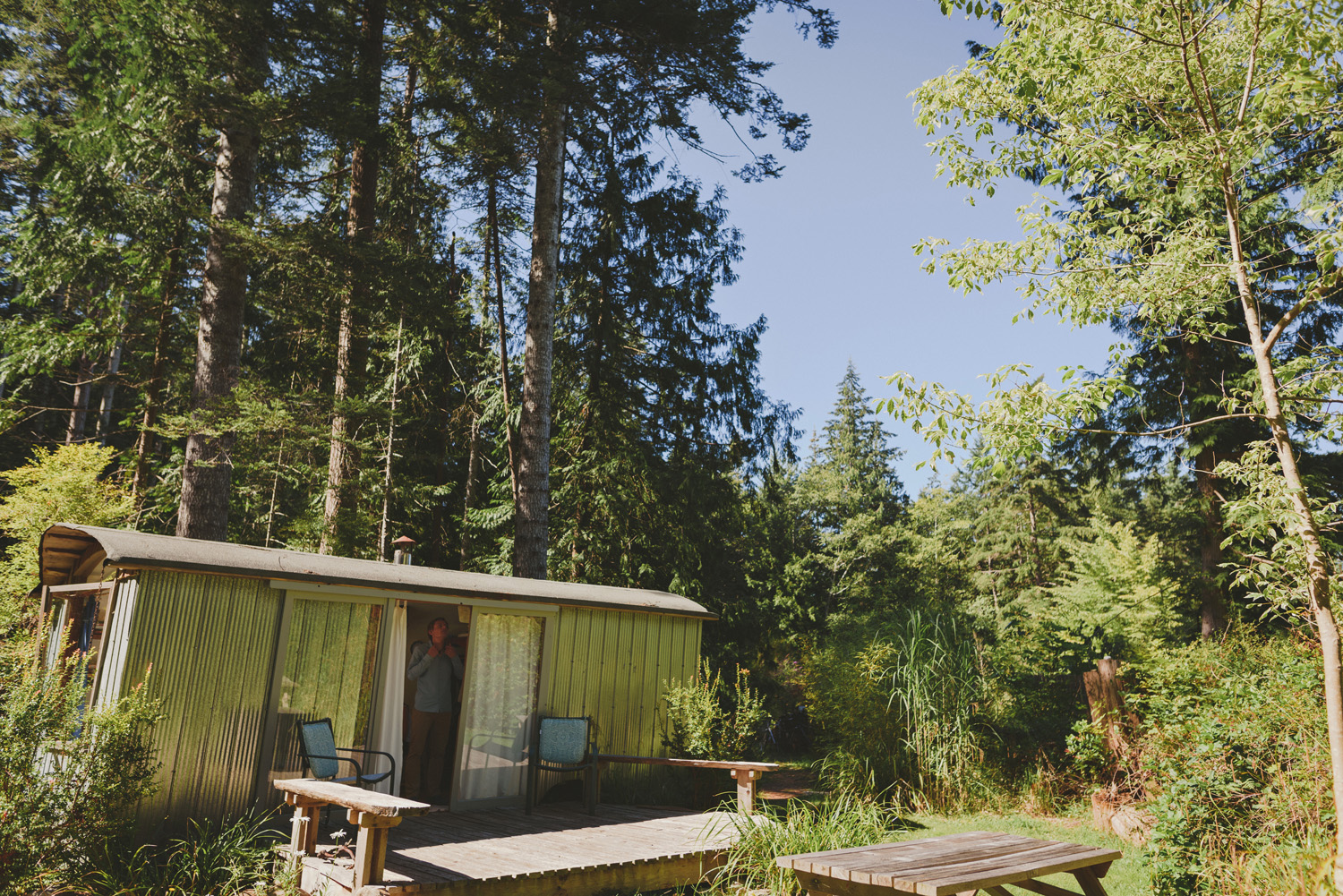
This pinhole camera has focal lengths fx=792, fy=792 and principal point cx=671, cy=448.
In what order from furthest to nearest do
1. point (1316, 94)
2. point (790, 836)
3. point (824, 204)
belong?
point (824, 204) → point (790, 836) → point (1316, 94)

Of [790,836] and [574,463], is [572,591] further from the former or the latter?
[574,463]

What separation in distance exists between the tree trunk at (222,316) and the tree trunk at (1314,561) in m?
8.86

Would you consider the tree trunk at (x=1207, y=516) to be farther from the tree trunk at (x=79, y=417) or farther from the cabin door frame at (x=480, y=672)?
the tree trunk at (x=79, y=417)

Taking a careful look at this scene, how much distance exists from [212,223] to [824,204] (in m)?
7.61

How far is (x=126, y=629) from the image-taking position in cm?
548

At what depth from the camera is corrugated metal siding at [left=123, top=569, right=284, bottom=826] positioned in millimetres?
5477

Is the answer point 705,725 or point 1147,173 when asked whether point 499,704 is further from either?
point 1147,173

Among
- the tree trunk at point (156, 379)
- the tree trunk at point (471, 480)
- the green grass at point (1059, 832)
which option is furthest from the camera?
the tree trunk at point (471, 480)

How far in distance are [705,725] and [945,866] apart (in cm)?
475

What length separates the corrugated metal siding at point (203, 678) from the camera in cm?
548

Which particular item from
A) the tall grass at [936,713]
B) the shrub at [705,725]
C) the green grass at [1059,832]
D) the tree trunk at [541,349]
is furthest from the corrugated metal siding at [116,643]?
the tall grass at [936,713]

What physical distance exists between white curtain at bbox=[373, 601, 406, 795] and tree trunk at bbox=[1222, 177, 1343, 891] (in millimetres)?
6358

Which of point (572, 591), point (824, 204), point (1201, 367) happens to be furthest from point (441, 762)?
point (1201, 367)

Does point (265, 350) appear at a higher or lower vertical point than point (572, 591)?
higher
